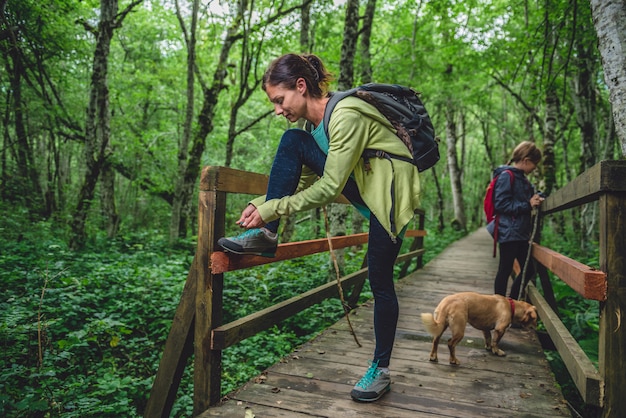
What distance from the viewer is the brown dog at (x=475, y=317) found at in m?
3.21

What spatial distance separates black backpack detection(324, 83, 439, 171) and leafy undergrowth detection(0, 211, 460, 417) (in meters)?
2.54

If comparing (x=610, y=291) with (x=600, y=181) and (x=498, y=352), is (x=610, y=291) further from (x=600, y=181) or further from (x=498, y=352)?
(x=498, y=352)

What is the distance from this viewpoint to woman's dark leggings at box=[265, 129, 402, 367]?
2.33 meters

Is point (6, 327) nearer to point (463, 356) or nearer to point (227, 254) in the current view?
point (227, 254)

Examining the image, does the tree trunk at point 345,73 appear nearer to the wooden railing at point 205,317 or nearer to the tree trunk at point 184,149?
the wooden railing at point 205,317

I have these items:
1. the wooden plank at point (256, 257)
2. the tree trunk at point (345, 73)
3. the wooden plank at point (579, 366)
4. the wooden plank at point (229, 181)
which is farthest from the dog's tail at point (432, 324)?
the tree trunk at point (345, 73)

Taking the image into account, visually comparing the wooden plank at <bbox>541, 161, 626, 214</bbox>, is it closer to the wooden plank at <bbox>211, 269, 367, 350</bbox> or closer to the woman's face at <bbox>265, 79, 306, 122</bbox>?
the woman's face at <bbox>265, 79, 306, 122</bbox>

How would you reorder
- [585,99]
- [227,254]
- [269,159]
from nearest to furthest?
[227,254] → [585,99] → [269,159]

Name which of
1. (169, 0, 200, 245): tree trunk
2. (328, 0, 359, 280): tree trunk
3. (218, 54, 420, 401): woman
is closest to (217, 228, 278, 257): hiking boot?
(218, 54, 420, 401): woman

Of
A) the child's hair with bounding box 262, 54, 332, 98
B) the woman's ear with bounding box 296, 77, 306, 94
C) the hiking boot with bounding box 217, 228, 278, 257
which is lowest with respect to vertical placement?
the hiking boot with bounding box 217, 228, 278, 257

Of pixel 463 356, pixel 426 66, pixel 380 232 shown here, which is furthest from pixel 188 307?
pixel 426 66

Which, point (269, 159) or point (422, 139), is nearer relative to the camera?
point (422, 139)

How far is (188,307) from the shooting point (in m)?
2.40

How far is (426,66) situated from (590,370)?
1470cm
